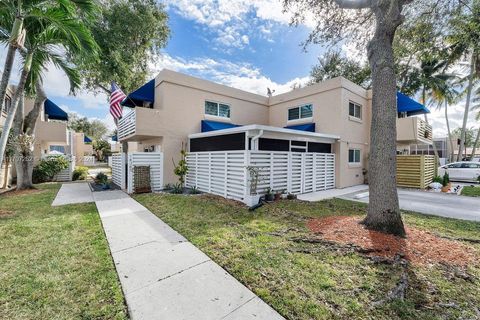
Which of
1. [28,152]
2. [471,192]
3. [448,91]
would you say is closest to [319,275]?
[471,192]

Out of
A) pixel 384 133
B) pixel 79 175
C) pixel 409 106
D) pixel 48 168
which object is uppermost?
pixel 409 106

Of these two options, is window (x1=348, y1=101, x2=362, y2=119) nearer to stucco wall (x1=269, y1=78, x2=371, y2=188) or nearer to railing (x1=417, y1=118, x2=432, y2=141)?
stucco wall (x1=269, y1=78, x2=371, y2=188)

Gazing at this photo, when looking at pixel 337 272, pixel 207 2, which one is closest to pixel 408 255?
pixel 337 272

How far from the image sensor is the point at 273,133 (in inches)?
396

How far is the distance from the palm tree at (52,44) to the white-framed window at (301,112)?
12537 millimetres

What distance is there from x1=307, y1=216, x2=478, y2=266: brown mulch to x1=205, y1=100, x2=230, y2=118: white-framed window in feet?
34.5

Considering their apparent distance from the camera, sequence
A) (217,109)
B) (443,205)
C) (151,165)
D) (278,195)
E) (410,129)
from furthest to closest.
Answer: (410,129) < (217,109) < (151,165) < (278,195) < (443,205)

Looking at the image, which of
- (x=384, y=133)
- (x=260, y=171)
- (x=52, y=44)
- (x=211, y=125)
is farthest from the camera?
(x=211, y=125)

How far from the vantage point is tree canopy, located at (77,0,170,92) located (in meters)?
15.3

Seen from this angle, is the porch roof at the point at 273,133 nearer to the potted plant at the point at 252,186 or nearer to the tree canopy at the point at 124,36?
the potted plant at the point at 252,186

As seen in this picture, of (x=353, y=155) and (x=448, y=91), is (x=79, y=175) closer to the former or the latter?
(x=353, y=155)

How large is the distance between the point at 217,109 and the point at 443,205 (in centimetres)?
1288

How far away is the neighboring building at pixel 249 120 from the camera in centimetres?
1168

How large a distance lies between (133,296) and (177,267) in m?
0.92
